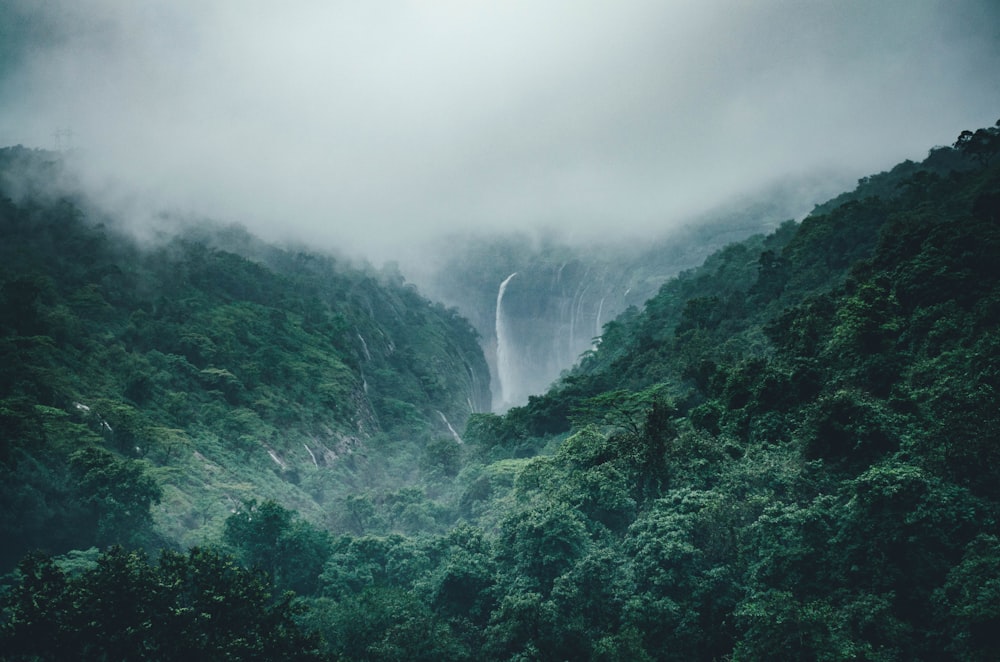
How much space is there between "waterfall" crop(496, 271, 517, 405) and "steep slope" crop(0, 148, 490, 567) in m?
29.2

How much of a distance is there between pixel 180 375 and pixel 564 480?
3641cm

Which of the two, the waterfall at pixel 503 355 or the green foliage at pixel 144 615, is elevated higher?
the waterfall at pixel 503 355

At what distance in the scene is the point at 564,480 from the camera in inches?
1208

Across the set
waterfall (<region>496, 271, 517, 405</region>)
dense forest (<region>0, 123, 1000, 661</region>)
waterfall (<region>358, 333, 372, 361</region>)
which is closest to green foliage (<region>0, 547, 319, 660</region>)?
dense forest (<region>0, 123, 1000, 661</region>)

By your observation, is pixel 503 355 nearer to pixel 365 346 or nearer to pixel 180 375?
pixel 365 346

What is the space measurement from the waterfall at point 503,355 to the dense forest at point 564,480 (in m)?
62.4

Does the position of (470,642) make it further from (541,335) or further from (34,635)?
(541,335)

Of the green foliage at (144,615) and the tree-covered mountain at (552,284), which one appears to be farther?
the tree-covered mountain at (552,284)

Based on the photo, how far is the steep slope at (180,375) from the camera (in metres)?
31.9

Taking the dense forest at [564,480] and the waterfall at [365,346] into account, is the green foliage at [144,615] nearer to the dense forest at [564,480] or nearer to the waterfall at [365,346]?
the dense forest at [564,480]

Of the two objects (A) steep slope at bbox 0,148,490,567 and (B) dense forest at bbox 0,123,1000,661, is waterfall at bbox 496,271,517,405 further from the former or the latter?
(B) dense forest at bbox 0,123,1000,661

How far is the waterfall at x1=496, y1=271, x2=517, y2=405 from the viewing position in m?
126

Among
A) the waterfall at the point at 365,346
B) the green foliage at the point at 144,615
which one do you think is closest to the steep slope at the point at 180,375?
the waterfall at the point at 365,346

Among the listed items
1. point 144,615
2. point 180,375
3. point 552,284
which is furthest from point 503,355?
point 144,615
